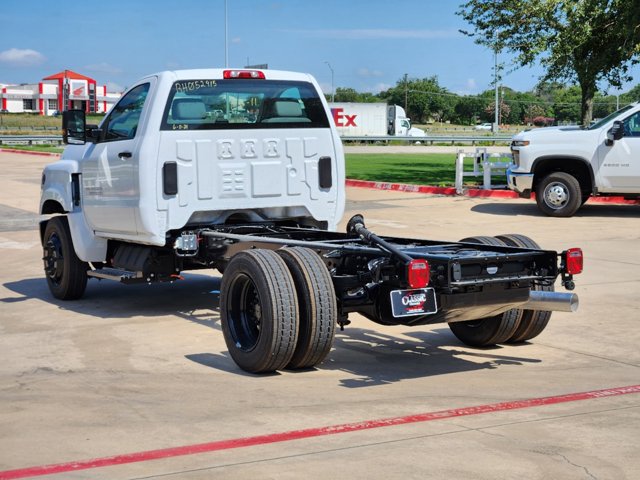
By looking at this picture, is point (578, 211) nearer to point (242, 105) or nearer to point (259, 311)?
point (242, 105)

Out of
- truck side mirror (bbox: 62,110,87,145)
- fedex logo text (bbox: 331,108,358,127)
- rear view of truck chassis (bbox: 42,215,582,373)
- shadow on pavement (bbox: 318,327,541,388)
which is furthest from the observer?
fedex logo text (bbox: 331,108,358,127)

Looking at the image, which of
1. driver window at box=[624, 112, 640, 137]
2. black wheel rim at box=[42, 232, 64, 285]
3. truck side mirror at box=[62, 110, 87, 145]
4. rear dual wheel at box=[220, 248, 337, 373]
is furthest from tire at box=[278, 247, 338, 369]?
driver window at box=[624, 112, 640, 137]

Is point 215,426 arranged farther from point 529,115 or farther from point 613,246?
point 529,115

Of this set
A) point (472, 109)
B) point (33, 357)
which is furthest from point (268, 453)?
point (472, 109)

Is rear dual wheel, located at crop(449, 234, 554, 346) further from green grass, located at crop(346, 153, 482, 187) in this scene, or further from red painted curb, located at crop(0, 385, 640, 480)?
green grass, located at crop(346, 153, 482, 187)

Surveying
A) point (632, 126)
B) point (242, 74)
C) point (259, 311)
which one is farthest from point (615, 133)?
point (259, 311)

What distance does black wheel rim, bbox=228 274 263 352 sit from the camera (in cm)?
739

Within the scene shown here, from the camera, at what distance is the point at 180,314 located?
9.70 m

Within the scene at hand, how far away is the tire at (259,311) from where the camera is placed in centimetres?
681

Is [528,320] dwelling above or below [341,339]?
above

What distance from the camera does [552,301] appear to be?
22.8 feet

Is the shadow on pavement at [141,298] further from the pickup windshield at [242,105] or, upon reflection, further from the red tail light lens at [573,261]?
the red tail light lens at [573,261]

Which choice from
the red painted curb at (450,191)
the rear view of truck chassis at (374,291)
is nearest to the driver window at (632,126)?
the red painted curb at (450,191)

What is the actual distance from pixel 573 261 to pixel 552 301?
0.33m
